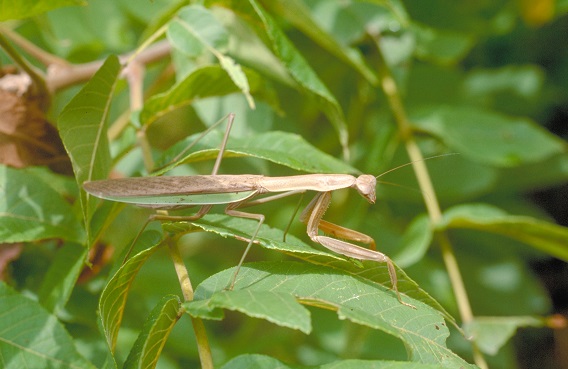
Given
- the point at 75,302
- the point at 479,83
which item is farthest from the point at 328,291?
the point at 479,83

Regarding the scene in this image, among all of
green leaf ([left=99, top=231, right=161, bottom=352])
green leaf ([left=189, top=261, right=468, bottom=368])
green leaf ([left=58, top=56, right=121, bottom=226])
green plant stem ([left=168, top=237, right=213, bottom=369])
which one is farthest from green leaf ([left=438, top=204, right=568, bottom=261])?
green leaf ([left=58, top=56, right=121, bottom=226])

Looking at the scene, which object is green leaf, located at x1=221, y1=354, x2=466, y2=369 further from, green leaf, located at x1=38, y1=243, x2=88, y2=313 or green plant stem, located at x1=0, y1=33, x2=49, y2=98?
green plant stem, located at x1=0, y1=33, x2=49, y2=98

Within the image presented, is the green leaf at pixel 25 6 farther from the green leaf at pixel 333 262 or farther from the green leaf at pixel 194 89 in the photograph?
the green leaf at pixel 333 262

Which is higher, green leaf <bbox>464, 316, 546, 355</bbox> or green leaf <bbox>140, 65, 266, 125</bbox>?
green leaf <bbox>140, 65, 266, 125</bbox>

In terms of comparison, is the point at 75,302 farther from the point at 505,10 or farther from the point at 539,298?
the point at 505,10

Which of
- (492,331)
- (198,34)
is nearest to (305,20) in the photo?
(198,34)

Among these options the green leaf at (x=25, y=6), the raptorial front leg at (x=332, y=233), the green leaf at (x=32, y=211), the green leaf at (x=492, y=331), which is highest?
the green leaf at (x=25, y=6)

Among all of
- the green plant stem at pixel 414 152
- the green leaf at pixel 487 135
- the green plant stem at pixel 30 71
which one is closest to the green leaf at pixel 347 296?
the green plant stem at pixel 414 152
